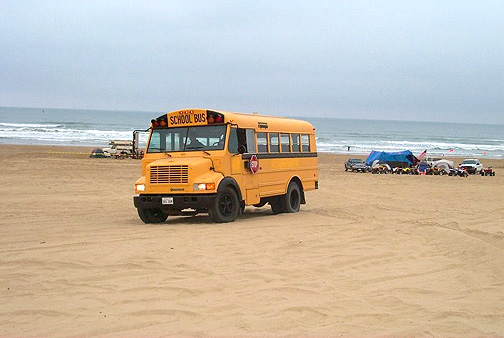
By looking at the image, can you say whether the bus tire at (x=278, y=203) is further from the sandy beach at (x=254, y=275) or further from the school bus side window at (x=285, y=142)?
the school bus side window at (x=285, y=142)

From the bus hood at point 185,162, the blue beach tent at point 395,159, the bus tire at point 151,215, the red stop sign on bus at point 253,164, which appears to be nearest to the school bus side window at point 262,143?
the red stop sign on bus at point 253,164

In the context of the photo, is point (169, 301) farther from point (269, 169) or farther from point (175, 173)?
point (269, 169)

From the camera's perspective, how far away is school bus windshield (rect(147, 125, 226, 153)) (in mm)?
13328

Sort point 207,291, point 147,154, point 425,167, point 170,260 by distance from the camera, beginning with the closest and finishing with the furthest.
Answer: point 207,291
point 170,260
point 147,154
point 425,167

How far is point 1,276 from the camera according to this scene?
25.4 feet

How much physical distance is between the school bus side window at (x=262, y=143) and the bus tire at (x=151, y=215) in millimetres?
2630

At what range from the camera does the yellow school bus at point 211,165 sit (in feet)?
41.5

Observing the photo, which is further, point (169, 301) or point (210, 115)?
point (210, 115)

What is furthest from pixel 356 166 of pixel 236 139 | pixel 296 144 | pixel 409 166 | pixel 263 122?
pixel 236 139

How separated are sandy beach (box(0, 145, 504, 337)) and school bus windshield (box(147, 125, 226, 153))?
159 cm

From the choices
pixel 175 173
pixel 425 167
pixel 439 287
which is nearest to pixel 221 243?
pixel 175 173

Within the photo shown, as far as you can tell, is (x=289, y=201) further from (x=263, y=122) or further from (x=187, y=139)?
(x=187, y=139)

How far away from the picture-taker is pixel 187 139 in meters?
13.6

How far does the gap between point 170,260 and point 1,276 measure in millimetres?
2201
